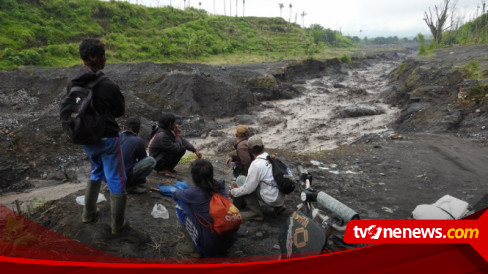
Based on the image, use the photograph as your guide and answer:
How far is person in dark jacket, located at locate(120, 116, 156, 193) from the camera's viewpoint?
3.66 m

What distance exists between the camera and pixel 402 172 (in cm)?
563

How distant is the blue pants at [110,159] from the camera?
271cm

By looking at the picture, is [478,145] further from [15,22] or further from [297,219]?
[15,22]

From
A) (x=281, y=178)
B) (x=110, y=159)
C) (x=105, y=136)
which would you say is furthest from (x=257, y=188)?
(x=105, y=136)

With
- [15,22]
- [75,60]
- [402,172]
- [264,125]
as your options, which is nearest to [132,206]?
[402,172]

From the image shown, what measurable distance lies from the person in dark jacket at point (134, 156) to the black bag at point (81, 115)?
3.56 ft

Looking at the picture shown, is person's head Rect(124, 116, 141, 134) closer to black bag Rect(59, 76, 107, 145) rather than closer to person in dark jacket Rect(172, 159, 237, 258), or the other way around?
black bag Rect(59, 76, 107, 145)

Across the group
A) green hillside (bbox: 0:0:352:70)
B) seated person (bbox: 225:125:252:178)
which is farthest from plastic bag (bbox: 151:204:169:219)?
green hillside (bbox: 0:0:352:70)

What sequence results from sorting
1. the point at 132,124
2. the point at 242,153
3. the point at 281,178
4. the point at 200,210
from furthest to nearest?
the point at 242,153 < the point at 132,124 < the point at 281,178 < the point at 200,210

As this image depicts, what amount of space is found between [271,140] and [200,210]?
29.3ft

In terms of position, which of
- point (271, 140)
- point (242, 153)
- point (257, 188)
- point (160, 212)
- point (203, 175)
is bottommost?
point (271, 140)

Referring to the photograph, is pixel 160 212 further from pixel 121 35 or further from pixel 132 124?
pixel 121 35

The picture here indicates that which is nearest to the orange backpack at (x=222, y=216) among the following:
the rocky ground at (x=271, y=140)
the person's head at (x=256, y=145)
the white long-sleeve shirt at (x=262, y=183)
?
the rocky ground at (x=271, y=140)

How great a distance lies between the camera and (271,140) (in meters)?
11.4
